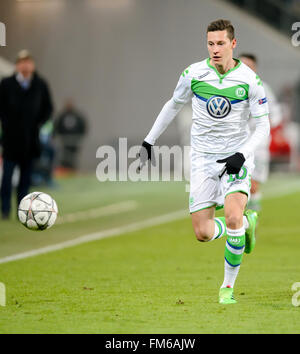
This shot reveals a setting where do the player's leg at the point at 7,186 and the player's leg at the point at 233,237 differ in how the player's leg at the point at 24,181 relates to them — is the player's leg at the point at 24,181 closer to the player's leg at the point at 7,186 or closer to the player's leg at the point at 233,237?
the player's leg at the point at 7,186

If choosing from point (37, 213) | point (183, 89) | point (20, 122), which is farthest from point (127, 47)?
point (183, 89)

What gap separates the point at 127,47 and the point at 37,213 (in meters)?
22.2

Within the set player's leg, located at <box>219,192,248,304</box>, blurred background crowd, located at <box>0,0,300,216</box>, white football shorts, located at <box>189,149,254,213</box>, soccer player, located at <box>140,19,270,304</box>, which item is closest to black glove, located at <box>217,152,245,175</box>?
soccer player, located at <box>140,19,270,304</box>

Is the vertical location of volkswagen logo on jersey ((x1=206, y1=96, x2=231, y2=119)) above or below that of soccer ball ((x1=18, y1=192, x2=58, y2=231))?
above

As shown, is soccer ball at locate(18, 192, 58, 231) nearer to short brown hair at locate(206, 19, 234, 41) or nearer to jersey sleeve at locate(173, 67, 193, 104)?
jersey sleeve at locate(173, 67, 193, 104)

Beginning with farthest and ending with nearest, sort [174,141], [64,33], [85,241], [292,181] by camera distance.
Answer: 1. [64,33]
2. [174,141]
3. [292,181]
4. [85,241]

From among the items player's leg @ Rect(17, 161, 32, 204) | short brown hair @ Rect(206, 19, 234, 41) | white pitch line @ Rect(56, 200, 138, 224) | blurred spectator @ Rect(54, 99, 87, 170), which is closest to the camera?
short brown hair @ Rect(206, 19, 234, 41)

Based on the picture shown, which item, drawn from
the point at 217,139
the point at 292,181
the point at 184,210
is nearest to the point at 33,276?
the point at 217,139

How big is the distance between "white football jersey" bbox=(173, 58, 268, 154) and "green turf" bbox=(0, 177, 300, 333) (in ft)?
4.41

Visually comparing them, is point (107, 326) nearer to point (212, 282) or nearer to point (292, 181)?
point (212, 282)

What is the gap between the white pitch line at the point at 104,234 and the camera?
1065 centimetres

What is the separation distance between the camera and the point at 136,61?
30750 mm

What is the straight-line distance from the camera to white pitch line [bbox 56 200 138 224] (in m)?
15.0

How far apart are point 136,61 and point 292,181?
8479 millimetres
